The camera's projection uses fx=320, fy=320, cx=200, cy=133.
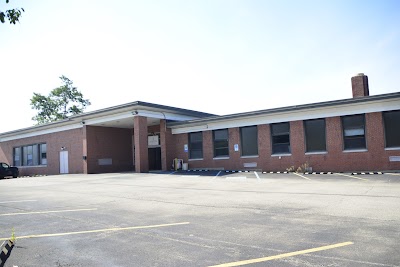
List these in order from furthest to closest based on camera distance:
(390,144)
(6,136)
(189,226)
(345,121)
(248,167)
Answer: (6,136), (248,167), (345,121), (390,144), (189,226)

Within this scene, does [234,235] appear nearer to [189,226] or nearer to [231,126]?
[189,226]

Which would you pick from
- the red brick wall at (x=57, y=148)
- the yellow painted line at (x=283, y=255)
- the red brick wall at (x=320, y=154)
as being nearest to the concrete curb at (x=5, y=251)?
the yellow painted line at (x=283, y=255)

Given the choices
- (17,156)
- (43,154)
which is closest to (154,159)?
(43,154)

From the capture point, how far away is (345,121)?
20453mm

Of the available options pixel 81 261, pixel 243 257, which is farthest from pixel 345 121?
pixel 81 261

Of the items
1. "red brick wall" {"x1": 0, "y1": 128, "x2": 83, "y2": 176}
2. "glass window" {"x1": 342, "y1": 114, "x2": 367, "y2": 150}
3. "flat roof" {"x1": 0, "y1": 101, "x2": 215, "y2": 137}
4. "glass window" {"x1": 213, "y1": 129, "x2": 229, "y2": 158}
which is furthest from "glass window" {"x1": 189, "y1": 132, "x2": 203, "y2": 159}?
"glass window" {"x1": 342, "y1": 114, "x2": 367, "y2": 150}

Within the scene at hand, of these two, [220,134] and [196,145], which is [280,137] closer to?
[220,134]

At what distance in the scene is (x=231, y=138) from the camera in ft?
81.8

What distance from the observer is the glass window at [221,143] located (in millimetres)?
25581

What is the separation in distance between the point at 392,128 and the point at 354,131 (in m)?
2.06

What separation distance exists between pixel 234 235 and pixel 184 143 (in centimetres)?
2164

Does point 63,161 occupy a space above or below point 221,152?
below

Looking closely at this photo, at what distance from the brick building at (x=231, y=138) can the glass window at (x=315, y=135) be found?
63 mm

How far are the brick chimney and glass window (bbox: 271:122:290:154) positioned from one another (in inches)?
244
